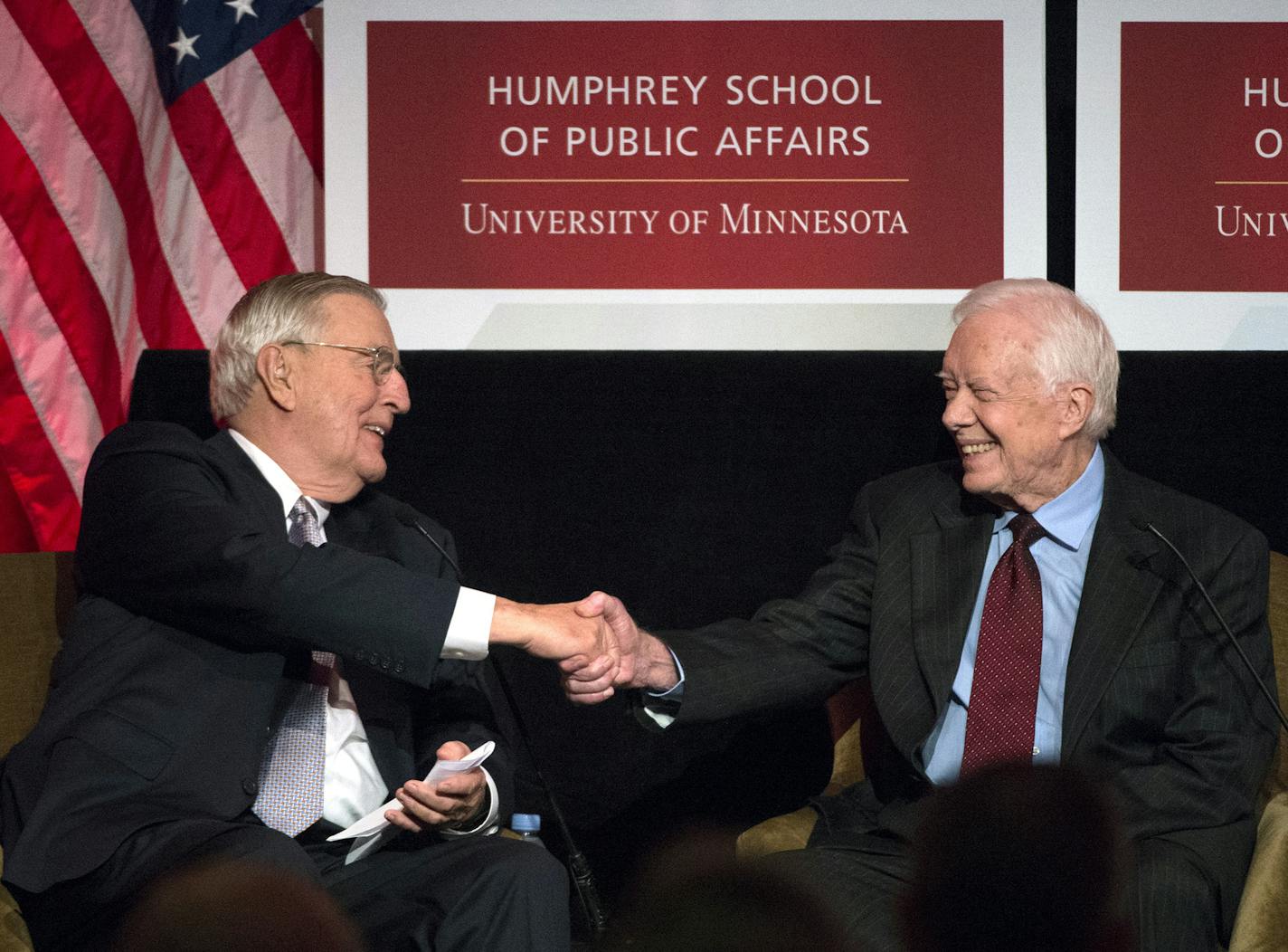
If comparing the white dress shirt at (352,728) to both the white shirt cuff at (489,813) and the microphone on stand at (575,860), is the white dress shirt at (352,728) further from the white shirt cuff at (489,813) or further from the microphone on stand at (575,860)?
the microphone on stand at (575,860)

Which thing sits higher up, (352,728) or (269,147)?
(269,147)

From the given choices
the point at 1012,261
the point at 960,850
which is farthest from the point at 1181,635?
the point at 960,850

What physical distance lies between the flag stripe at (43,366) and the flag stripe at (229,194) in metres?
0.48

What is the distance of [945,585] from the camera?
9.53 feet

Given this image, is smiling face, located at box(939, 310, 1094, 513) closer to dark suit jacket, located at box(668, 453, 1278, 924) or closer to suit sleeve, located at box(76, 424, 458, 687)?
dark suit jacket, located at box(668, 453, 1278, 924)

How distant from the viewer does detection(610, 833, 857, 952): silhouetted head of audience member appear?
891mm

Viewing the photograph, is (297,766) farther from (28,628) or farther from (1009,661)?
(1009,661)

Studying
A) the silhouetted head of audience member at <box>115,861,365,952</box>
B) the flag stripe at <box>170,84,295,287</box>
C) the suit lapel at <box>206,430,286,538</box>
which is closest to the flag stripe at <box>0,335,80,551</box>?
the flag stripe at <box>170,84,295,287</box>

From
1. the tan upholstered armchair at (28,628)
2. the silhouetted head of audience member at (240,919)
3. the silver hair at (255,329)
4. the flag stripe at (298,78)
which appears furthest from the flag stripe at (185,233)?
the silhouetted head of audience member at (240,919)

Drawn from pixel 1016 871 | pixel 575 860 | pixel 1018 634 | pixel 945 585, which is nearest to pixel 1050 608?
pixel 1018 634

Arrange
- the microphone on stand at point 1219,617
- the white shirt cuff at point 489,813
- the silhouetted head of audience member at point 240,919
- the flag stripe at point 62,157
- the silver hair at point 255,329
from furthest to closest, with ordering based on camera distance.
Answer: the flag stripe at point 62,157 < the silver hair at point 255,329 < the white shirt cuff at point 489,813 < the microphone on stand at point 1219,617 < the silhouetted head of audience member at point 240,919

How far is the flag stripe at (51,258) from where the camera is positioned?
3.81 metres

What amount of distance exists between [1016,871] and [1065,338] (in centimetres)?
208

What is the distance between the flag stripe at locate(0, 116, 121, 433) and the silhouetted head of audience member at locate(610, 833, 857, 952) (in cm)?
328
